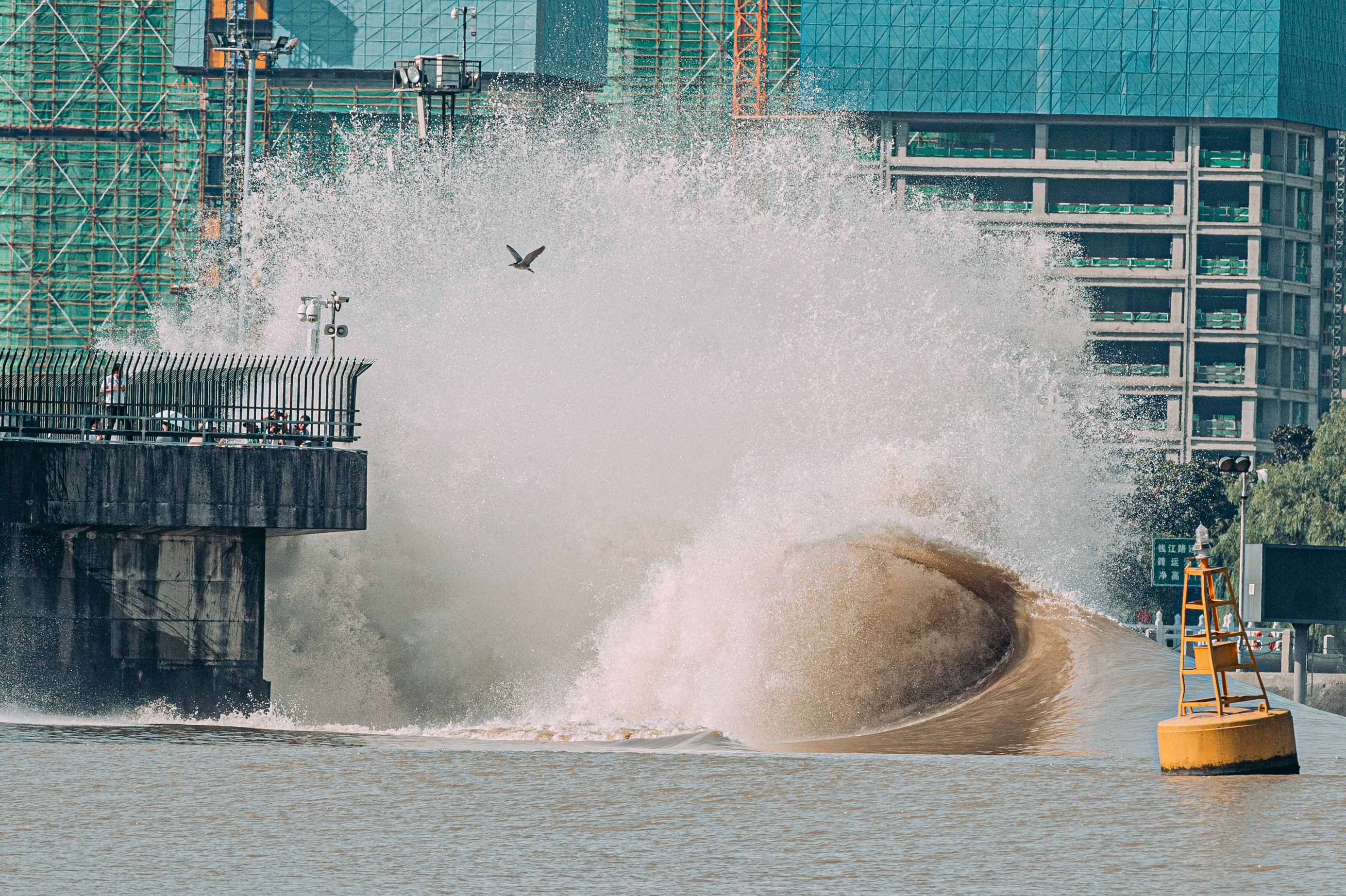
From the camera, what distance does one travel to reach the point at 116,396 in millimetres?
28391

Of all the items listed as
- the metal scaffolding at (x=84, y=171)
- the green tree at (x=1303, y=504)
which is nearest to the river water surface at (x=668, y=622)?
the green tree at (x=1303, y=504)

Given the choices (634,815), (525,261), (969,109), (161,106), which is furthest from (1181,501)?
(634,815)

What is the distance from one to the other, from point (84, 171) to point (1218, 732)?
99.7m

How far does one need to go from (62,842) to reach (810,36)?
108 metres

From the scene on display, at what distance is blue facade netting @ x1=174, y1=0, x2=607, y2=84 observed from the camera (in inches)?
4355

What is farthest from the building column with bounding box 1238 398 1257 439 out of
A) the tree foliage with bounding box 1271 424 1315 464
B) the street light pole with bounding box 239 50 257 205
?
the street light pole with bounding box 239 50 257 205

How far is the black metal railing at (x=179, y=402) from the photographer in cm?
2745

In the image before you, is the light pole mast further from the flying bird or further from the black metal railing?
the black metal railing

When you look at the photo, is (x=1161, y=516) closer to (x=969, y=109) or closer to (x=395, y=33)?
(x=969, y=109)

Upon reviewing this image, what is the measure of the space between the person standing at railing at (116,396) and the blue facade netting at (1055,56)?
92306 millimetres

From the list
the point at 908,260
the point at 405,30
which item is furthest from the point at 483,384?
the point at 405,30

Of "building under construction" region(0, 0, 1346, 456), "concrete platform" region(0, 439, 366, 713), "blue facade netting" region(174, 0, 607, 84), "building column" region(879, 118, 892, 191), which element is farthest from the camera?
"building column" region(879, 118, 892, 191)

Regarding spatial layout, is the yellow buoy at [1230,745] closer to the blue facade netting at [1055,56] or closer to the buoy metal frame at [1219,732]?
the buoy metal frame at [1219,732]

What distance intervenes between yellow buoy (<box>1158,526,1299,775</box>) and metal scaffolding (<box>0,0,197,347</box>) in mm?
89992
